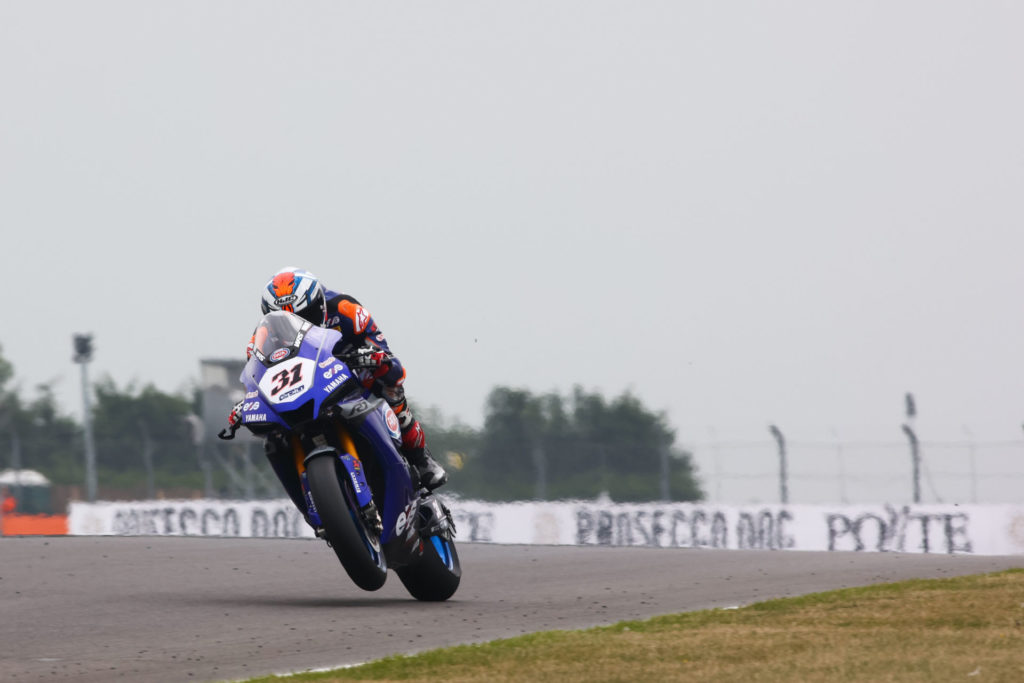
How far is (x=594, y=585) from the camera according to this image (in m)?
11.3

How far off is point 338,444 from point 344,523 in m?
0.62

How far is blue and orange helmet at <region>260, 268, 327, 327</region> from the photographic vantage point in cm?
945

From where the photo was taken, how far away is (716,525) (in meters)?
20.1

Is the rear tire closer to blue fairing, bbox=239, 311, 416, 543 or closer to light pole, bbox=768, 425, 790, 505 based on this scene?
blue fairing, bbox=239, 311, 416, 543

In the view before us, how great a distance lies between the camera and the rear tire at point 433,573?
9812 mm

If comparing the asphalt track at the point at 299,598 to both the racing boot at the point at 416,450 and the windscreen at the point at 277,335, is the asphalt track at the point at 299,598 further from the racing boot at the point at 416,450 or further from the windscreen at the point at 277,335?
the windscreen at the point at 277,335

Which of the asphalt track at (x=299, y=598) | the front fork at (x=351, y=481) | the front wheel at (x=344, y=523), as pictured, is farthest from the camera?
the front fork at (x=351, y=481)

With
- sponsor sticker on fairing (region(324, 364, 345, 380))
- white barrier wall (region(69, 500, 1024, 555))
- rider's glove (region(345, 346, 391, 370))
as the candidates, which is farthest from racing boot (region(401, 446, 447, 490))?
white barrier wall (region(69, 500, 1024, 555))

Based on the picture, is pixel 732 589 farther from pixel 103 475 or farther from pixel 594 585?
pixel 103 475

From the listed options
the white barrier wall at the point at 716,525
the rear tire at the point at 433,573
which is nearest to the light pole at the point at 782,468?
the white barrier wall at the point at 716,525

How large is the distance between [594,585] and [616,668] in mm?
5090

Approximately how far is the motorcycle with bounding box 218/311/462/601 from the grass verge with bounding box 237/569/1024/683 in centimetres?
169

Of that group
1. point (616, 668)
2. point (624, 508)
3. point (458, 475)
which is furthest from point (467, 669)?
point (458, 475)

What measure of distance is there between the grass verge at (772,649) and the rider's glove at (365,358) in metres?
2.34
